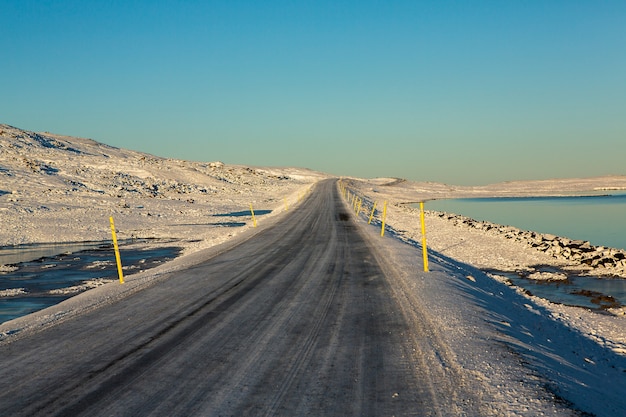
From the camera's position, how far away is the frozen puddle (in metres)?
14.3

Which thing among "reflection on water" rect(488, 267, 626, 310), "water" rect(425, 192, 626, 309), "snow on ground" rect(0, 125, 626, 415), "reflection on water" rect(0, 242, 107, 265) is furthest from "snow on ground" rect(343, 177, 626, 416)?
"reflection on water" rect(0, 242, 107, 265)

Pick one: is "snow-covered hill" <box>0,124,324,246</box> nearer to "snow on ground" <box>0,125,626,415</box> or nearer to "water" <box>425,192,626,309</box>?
"snow on ground" <box>0,125,626,415</box>

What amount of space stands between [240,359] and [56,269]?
49.9 ft

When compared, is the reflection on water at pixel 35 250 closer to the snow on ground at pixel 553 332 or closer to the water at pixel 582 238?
the snow on ground at pixel 553 332

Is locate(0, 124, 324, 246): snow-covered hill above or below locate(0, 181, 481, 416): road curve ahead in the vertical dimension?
above

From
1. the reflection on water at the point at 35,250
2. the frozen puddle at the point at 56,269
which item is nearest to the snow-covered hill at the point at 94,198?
the reflection on water at the point at 35,250

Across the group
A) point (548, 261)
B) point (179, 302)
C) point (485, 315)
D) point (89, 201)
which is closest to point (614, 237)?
point (548, 261)

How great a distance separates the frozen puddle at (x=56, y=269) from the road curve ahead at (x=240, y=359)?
3.57 m

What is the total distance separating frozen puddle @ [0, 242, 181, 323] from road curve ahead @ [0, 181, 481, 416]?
357 centimetres

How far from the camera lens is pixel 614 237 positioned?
4091 centimetres

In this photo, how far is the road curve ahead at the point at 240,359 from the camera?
6039 mm

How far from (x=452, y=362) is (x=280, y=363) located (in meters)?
2.40

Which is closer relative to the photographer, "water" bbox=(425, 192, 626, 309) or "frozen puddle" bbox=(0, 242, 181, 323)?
"frozen puddle" bbox=(0, 242, 181, 323)

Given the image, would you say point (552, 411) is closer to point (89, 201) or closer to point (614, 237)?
point (614, 237)
